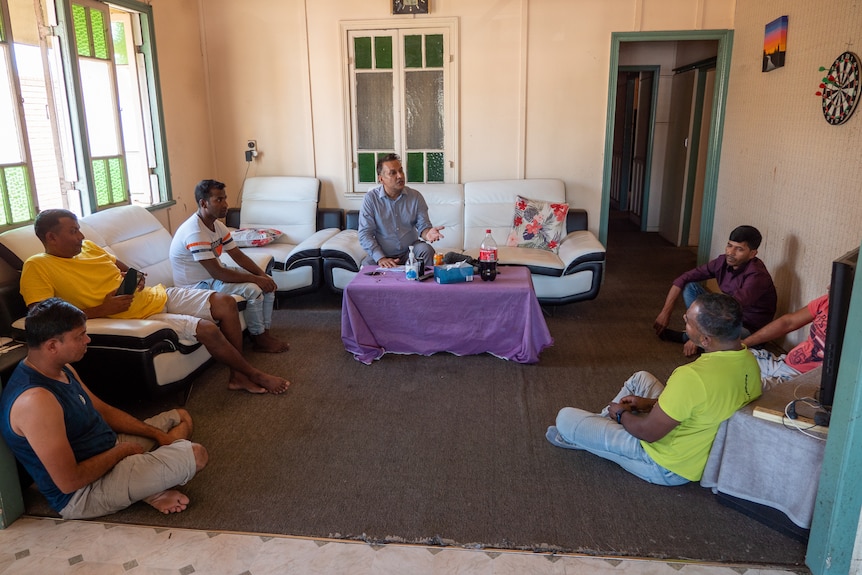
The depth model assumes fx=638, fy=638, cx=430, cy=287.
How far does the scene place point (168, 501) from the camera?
2.41 m

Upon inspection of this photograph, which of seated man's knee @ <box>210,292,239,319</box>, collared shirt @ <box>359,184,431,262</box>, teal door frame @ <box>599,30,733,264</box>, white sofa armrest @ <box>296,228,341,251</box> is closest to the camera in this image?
seated man's knee @ <box>210,292,239,319</box>

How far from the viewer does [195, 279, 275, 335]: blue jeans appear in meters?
3.83

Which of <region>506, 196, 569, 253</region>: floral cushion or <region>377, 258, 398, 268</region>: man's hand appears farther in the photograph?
<region>506, 196, 569, 253</region>: floral cushion

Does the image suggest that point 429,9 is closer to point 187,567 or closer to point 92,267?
point 92,267

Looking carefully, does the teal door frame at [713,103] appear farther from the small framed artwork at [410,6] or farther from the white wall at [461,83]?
the small framed artwork at [410,6]

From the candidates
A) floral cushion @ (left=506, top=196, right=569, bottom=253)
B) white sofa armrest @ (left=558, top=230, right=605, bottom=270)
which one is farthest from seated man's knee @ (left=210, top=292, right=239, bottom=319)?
floral cushion @ (left=506, top=196, right=569, bottom=253)

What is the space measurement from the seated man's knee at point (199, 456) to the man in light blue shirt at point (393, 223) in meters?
2.00

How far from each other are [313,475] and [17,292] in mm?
1736

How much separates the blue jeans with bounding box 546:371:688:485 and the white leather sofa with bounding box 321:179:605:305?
1.80 m

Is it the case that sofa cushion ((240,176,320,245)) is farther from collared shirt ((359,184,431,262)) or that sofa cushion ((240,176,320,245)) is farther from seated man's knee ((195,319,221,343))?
seated man's knee ((195,319,221,343))

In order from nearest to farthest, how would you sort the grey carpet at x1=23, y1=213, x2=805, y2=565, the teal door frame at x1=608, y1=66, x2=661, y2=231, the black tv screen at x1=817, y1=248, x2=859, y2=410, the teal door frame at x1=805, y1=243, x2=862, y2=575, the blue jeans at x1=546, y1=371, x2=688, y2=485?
the teal door frame at x1=805, y1=243, x2=862, y2=575 → the black tv screen at x1=817, y1=248, x2=859, y2=410 → the grey carpet at x1=23, y1=213, x2=805, y2=565 → the blue jeans at x1=546, y1=371, x2=688, y2=485 → the teal door frame at x1=608, y1=66, x2=661, y2=231

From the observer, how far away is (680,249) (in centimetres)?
688

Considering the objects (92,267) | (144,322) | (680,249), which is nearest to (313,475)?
(144,322)

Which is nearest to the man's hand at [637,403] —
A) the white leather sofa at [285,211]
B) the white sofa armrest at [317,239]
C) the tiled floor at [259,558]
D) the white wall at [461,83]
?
the tiled floor at [259,558]
